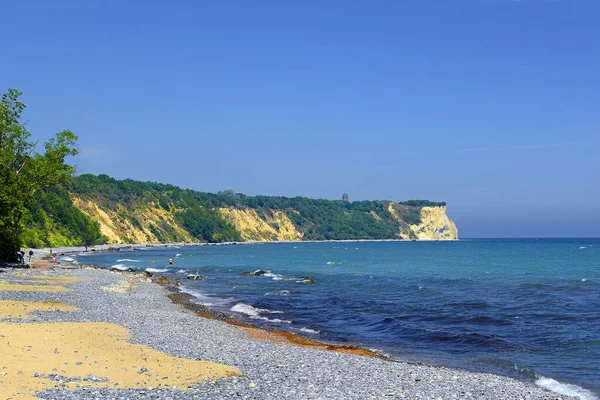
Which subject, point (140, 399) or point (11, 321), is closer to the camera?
point (140, 399)

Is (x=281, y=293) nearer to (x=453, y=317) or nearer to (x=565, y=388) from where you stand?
(x=453, y=317)

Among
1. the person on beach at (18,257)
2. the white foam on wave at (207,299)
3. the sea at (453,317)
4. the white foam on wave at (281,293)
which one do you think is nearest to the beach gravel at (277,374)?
the sea at (453,317)

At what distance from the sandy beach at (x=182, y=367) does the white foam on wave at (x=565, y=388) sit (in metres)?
0.79

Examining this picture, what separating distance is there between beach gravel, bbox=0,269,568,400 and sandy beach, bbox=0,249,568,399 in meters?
0.03

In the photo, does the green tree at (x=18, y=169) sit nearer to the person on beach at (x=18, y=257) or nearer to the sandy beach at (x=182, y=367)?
the person on beach at (x=18, y=257)

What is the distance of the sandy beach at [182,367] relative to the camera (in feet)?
41.3

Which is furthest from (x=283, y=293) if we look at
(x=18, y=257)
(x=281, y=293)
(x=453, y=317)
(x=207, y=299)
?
(x=18, y=257)

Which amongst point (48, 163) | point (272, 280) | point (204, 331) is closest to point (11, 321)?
point (204, 331)

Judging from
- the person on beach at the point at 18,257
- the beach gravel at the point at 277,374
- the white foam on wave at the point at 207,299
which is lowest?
the white foam on wave at the point at 207,299

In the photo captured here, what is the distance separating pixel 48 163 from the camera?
161ft

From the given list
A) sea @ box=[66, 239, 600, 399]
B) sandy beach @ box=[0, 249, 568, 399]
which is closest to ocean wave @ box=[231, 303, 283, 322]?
sea @ box=[66, 239, 600, 399]

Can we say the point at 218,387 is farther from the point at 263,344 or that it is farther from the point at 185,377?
the point at 263,344

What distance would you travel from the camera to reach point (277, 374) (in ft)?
48.9

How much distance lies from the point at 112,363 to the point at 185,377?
2339 millimetres
